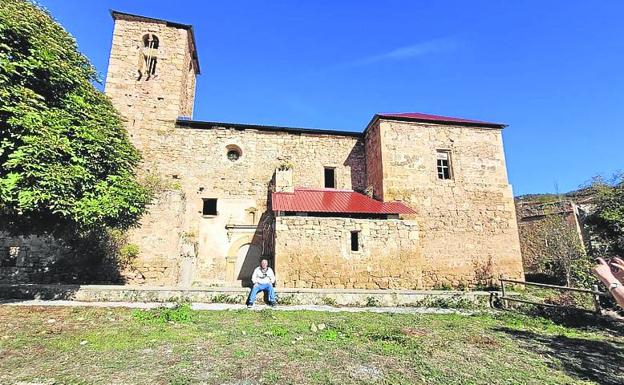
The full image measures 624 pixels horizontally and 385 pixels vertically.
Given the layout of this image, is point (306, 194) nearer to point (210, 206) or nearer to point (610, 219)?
point (210, 206)

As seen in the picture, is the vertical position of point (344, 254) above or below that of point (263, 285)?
above

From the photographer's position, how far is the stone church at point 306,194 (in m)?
12.4

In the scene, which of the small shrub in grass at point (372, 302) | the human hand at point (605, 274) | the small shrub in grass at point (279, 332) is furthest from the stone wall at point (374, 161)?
the human hand at point (605, 274)

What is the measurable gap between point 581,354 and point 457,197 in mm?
9872

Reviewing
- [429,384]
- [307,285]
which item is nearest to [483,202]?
[307,285]

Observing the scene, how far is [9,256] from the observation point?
12.5 m

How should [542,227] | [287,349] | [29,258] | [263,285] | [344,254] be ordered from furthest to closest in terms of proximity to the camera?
[542,227]
[29,258]
[344,254]
[263,285]
[287,349]

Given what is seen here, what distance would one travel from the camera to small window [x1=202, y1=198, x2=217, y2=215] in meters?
15.7

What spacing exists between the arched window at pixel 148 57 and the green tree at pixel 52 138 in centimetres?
755

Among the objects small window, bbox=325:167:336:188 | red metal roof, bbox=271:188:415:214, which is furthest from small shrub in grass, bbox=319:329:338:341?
small window, bbox=325:167:336:188

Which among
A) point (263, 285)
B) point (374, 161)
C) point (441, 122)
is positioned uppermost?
point (441, 122)

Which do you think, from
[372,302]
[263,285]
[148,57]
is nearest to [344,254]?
[372,302]

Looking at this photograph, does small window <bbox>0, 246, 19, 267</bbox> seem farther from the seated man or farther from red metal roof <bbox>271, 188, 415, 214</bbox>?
the seated man

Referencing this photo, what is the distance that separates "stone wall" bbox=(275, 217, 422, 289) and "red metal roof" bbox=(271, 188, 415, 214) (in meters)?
0.60
